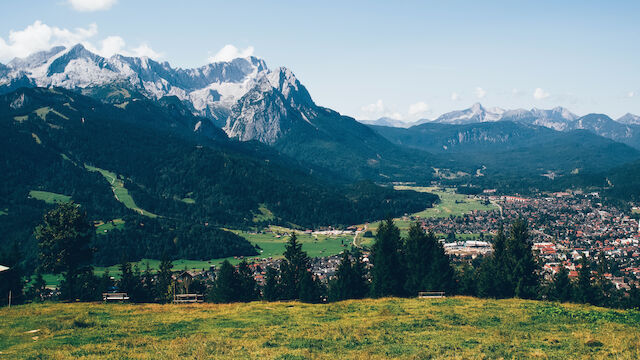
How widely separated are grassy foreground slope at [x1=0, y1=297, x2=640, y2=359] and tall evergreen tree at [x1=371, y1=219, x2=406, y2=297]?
16.7 metres

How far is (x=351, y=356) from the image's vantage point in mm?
30828

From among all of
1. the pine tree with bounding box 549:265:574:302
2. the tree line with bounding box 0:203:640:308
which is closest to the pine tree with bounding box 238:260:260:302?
the tree line with bounding box 0:203:640:308

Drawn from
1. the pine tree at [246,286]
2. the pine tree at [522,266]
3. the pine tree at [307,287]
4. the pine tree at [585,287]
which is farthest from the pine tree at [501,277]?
the pine tree at [246,286]

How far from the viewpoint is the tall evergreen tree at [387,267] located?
69375mm

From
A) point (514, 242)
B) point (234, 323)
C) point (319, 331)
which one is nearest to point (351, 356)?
point (319, 331)

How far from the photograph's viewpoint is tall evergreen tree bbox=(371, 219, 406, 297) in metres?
69.4

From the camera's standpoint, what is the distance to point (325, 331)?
126 ft

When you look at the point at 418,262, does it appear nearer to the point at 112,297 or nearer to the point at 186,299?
the point at 186,299

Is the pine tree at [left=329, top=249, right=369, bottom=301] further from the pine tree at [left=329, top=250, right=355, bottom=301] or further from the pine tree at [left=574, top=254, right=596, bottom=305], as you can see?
the pine tree at [left=574, top=254, right=596, bottom=305]

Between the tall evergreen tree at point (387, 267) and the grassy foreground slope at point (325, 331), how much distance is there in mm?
16715

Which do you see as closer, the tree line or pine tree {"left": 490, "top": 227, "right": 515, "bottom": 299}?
pine tree {"left": 490, "top": 227, "right": 515, "bottom": 299}

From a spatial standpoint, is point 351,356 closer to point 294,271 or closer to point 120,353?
point 120,353

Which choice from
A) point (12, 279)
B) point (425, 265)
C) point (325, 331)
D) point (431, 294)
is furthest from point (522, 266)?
point (12, 279)

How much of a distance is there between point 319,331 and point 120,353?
52.4 ft
